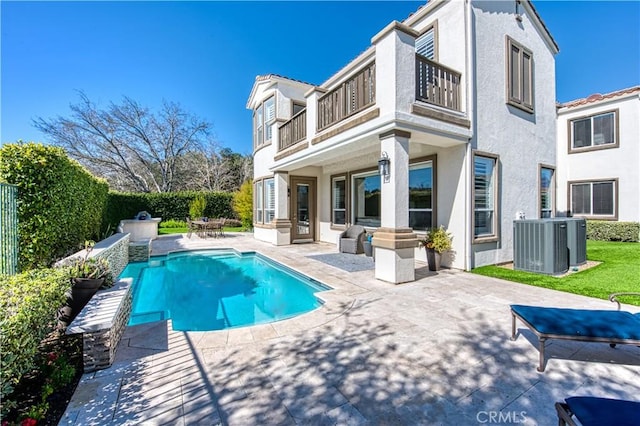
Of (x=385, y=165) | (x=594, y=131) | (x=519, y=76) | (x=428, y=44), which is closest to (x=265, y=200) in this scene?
(x=385, y=165)

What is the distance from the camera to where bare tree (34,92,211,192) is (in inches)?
914

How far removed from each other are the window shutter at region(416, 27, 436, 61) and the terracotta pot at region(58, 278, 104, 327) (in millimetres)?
10405

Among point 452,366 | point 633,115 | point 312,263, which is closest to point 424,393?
point 452,366

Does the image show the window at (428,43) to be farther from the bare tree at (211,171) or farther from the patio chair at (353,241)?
the bare tree at (211,171)

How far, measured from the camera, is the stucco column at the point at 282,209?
43.7ft

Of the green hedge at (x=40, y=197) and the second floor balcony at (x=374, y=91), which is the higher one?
the second floor balcony at (x=374, y=91)

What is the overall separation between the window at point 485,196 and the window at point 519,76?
245 centimetres

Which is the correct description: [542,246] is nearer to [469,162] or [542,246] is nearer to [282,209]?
[469,162]

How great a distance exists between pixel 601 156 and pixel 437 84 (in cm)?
1192

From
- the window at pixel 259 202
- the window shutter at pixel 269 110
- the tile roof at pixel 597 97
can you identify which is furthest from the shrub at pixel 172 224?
the tile roof at pixel 597 97

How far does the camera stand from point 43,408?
2.46 metres

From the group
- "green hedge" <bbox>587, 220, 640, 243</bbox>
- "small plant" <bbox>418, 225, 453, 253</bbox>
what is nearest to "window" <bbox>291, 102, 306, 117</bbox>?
"small plant" <bbox>418, 225, 453, 253</bbox>

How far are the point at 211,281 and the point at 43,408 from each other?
21.3 feet

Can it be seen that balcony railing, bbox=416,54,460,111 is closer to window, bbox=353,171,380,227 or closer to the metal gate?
window, bbox=353,171,380,227
